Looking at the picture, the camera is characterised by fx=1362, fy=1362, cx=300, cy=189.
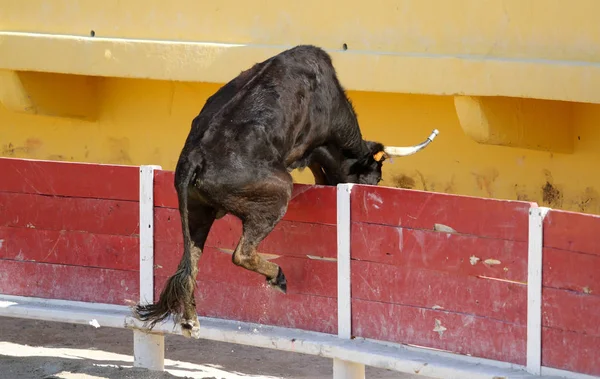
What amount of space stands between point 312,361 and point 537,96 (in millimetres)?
2033

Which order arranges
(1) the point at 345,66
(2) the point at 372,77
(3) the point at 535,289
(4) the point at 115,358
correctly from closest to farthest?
(3) the point at 535,289, (4) the point at 115,358, (2) the point at 372,77, (1) the point at 345,66

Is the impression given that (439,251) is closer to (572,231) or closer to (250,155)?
(572,231)

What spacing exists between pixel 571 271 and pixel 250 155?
1692mm

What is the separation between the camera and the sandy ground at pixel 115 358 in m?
7.43

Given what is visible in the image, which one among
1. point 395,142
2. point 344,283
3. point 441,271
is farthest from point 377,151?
point 441,271

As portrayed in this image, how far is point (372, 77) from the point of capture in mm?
8469

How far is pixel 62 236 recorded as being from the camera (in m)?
7.83

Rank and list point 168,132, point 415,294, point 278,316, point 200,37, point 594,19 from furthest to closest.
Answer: point 168,132 < point 200,37 < point 594,19 < point 278,316 < point 415,294

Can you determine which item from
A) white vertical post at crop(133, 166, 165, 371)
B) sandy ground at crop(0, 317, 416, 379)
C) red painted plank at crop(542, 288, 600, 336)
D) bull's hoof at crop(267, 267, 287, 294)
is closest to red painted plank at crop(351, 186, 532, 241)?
red painted plank at crop(542, 288, 600, 336)

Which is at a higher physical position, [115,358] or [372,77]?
[372,77]

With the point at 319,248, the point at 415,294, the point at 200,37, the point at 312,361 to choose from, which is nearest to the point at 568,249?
the point at 415,294

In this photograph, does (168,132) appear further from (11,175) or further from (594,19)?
(594,19)

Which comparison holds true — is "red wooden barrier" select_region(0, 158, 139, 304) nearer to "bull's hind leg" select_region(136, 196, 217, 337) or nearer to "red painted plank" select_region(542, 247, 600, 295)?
"bull's hind leg" select_region(136, 196, 217, 337)

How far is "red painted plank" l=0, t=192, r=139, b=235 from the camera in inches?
299
